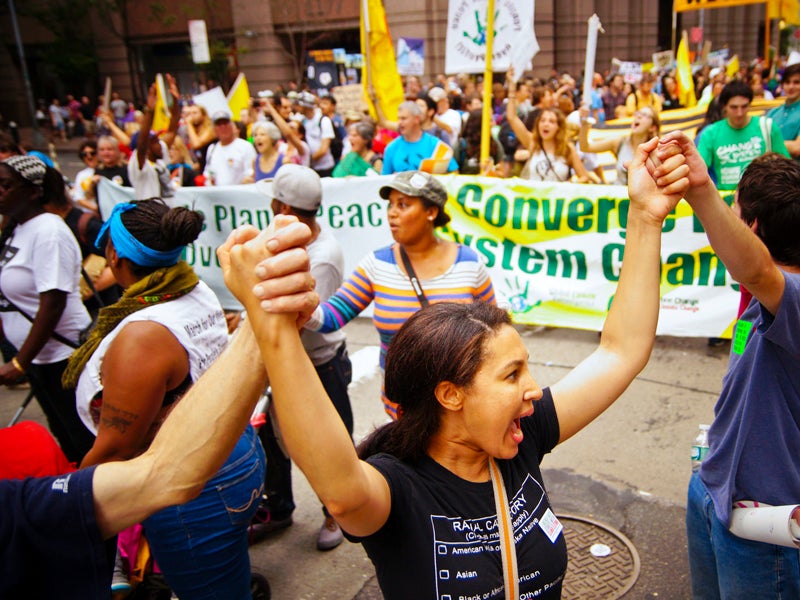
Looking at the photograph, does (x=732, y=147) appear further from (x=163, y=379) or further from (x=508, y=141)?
(x=163, y=379)

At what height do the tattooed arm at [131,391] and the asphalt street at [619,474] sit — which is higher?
the tattooed arm at [131,391]

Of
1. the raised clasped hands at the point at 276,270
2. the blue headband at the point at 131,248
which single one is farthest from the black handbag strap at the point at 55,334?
the raised clasped hands at the point at 276,270

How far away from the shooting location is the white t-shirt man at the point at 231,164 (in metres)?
8.70

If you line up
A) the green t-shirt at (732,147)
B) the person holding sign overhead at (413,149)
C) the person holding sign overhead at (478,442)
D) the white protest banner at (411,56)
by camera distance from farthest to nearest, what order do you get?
the white protest banner at (411,56), the person holding sign overhead at (413,149), the green t-shirt at (732,147), the person holding sign overhead at (478,442)

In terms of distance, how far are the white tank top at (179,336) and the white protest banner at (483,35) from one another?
566 centimetres

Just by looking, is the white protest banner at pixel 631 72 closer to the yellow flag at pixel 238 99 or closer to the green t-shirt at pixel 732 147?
the yellow flag at pixel 238 99

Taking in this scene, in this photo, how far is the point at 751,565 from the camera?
2.08 metres

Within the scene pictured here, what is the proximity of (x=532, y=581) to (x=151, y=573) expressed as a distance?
6.21ft

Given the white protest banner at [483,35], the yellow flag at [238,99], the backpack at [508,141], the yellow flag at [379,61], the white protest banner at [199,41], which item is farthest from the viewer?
the white protest banner at [199,41]

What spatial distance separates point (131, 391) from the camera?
7.46 ft

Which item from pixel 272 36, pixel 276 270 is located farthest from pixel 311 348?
pixel 272 36

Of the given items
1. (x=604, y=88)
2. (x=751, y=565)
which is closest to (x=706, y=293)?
(x=751, y=565)

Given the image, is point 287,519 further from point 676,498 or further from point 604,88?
point 604,88

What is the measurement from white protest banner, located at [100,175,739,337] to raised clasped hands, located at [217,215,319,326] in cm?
520
